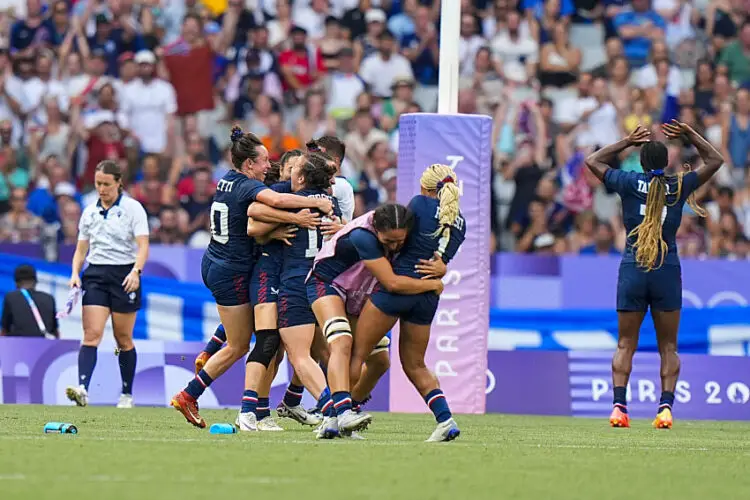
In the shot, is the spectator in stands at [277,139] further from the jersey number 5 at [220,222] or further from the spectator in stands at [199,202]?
the jersey number 5 at [220,222]

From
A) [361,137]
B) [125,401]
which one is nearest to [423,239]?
[125,401]

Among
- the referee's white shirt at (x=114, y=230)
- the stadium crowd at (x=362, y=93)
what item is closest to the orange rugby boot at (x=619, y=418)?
the referee's white shirt at (x=114, y=230)

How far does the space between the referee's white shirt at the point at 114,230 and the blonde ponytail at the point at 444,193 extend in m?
5.32

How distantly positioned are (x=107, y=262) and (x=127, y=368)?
112cm

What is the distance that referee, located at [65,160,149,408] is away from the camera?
15.2 meters

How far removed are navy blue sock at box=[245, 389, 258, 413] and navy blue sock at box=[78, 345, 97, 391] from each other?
4100 mm

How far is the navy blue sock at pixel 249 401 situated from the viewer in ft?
38.0

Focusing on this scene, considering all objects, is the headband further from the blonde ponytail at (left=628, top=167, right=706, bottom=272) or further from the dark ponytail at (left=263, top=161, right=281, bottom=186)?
the dark ponytail at (left=263, top=161, right=281, bottom=186)

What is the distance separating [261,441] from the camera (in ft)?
33.9

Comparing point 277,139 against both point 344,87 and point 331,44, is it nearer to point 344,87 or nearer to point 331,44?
point 344,87

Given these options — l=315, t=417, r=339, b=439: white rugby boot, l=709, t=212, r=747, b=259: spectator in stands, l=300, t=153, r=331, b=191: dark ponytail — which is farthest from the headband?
l=709, t=212, r=747, b=259: spectator in stands

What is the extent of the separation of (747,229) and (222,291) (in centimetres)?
1083

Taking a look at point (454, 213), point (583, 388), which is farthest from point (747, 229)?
point (454, 213)

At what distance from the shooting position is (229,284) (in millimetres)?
11789
